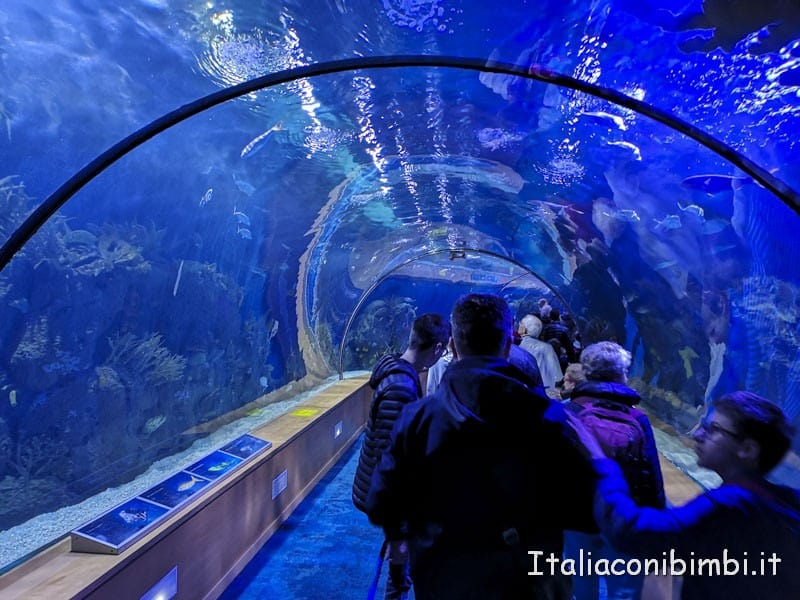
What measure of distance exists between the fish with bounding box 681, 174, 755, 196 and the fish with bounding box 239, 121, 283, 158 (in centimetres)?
474

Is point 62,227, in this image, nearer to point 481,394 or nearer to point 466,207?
point 481,394

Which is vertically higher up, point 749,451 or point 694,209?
point 694,209

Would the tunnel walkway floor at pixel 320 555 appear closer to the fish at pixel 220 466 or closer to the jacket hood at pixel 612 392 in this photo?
the fish at pixel 220 466

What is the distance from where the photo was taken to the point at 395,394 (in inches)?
101

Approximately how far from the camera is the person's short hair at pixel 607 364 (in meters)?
2.59

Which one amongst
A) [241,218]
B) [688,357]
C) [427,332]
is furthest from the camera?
[688,357]

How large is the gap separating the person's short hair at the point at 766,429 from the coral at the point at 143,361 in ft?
16.5

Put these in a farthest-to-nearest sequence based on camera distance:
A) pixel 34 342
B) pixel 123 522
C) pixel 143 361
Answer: pixel 143 361
pixel 34 342
pixel 123 522

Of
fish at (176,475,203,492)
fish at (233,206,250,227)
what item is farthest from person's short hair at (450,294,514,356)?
fish at (233,206,250,227)

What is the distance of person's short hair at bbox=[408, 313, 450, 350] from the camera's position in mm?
2814

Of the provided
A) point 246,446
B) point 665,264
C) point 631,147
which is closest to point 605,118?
point 631,147

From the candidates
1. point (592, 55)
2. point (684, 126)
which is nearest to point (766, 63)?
point (592, 55)

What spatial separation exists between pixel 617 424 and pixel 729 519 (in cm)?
90

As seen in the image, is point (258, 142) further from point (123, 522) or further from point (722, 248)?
point (722, 248)
